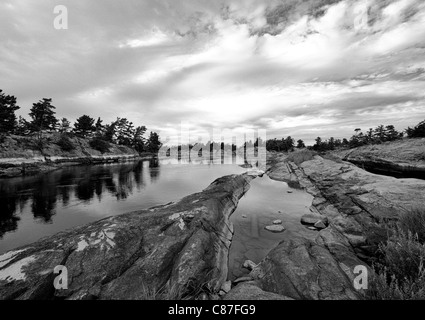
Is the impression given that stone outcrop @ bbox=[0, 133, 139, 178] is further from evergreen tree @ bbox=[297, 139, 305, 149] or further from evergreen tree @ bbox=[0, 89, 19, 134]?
evergreen tree @ bbox=[297, 139, 305, 149]

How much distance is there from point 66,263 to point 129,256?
228 centimetres

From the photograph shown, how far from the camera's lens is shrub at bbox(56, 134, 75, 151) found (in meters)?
68.4

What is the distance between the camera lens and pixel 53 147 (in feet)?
212

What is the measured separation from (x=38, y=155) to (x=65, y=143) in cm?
1591

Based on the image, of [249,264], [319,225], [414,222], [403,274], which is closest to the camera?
[403,274]

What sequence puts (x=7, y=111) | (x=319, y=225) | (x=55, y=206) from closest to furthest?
1. (x=319, y=225)
2. (x=55, y=206)
3. (x=7, y=111)

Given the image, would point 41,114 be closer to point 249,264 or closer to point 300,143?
point 249,264

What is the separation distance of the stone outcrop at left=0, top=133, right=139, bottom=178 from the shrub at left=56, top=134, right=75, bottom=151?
0.96m

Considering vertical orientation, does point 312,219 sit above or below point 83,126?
below

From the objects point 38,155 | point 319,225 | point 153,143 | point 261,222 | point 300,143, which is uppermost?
point 153,143

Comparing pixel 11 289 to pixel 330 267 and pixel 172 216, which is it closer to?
pixel 172 216

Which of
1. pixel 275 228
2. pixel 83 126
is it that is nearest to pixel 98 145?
pixel 83 126

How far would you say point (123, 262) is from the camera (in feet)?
23.8
